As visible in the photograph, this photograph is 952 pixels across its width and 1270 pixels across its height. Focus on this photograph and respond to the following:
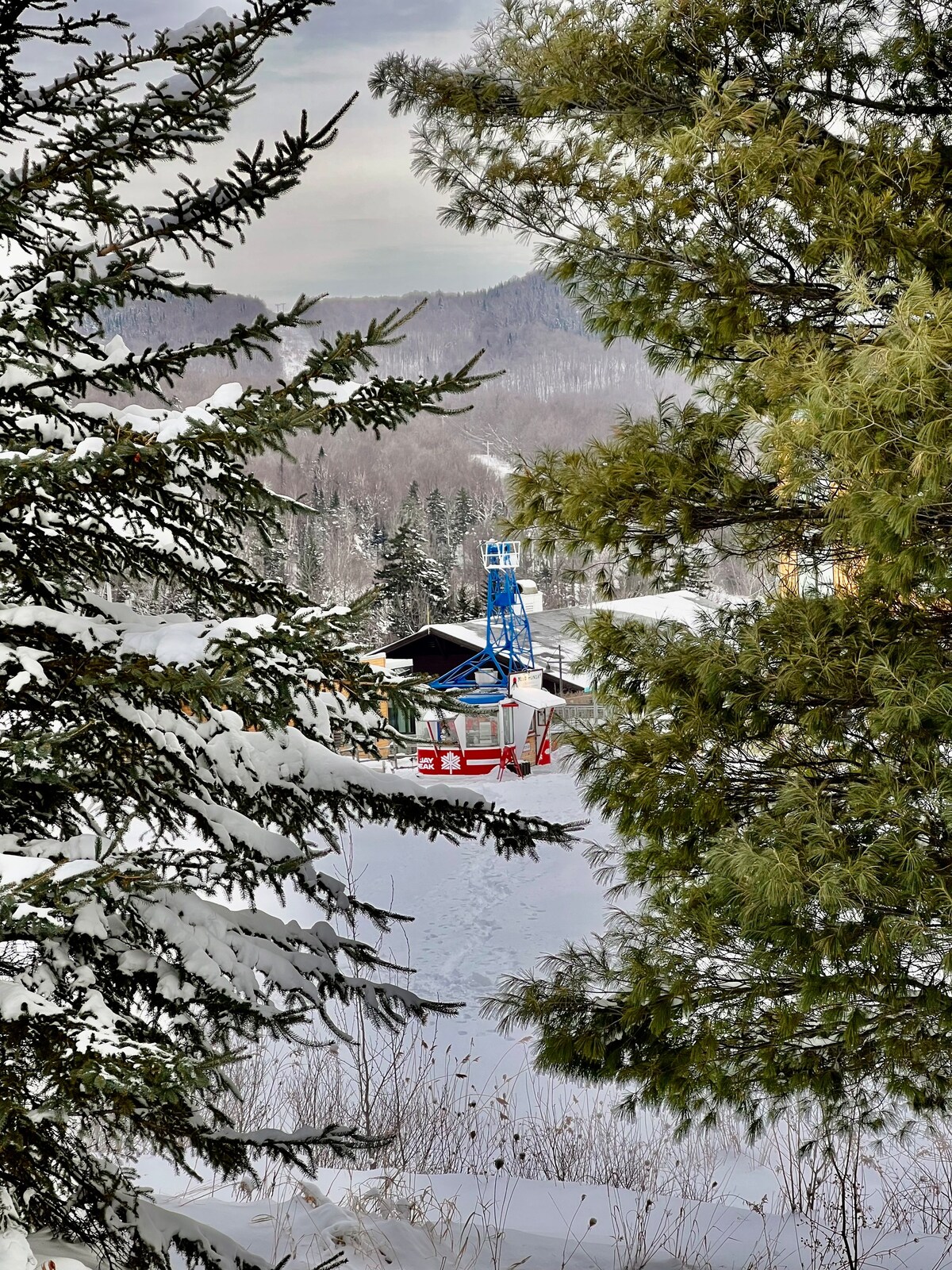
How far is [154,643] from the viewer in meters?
1.99

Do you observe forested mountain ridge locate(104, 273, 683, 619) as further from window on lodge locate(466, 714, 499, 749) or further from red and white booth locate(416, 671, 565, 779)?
window on lodge locate(466, 714, 499, 749)

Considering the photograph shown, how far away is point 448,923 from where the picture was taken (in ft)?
42.2

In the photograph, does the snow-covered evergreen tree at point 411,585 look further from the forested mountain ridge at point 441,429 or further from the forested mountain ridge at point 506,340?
the forested mountain ridge at point 506,340

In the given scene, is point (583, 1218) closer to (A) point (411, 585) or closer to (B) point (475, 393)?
(A) point (411, 585)

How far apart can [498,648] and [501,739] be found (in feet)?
8.37

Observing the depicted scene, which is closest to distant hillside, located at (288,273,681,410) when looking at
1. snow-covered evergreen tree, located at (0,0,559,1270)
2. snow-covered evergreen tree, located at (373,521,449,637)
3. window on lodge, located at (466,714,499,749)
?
snow-covered evergreen tree, located at (373,521,449,637)

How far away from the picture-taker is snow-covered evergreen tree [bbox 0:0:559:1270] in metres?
1.99

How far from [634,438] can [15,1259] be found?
11.5ft

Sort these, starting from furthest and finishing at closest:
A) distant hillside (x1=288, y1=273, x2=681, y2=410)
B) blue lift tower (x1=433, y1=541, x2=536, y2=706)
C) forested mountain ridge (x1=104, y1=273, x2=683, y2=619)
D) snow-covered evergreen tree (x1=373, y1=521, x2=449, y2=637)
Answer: distant hillside (x1=288, y1=273, x2=681, y2=410) → forested mountain ridge (x1=104, y1=273, x2=683, y2=619) → snow-covered evergreen tree (x1=373, y1=521, x2=449, y2=637) → blue lift tower (x1=433, y1=541, x2=536, y2=706)

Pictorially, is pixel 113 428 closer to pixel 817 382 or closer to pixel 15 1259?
pixel 15 1259

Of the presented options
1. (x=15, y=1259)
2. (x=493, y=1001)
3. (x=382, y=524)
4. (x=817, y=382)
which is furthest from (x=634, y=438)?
(x=382, y=524)

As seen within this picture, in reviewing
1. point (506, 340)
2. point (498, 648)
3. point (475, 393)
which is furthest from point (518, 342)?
point (498, 648)

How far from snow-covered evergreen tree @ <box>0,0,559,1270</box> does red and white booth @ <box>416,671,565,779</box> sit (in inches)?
667

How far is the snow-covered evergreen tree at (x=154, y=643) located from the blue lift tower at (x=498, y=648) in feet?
51.7
